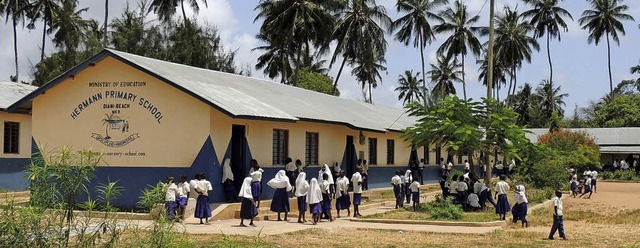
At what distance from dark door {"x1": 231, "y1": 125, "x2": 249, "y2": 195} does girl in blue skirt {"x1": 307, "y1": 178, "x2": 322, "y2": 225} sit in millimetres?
2656

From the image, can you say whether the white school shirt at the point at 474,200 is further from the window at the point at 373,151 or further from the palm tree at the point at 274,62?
the palm tree at the point at 274,62

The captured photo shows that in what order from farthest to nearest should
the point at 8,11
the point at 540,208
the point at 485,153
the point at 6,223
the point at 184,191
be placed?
the point at 8,11
the point at 540,208
the point at 485,153
the point at 184,191
the point at 6,223

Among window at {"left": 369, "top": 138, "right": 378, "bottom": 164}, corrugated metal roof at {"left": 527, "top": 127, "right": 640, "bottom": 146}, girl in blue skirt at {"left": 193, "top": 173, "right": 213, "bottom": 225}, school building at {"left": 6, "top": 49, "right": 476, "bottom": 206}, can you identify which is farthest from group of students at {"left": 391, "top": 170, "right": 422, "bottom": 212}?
corrugated metal roof at {"left": 527, "top": 127, "right": 640, "bottom": 146}

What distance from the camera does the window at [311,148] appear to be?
24.5m

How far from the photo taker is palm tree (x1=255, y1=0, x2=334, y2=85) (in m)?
42.8

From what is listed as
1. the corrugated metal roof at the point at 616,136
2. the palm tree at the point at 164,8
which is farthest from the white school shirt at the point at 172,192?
the corrugated metal roof at the point at 616,136

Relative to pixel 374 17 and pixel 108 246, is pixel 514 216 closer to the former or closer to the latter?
pixel 108 246

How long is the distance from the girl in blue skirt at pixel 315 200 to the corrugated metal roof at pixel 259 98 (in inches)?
94.2

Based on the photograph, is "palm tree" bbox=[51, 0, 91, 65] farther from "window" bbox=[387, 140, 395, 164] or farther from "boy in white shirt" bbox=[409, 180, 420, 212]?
"boy in white shirt" bbox=[409, 180, 420, 212]

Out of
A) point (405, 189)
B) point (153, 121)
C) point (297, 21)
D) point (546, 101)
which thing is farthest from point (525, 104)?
point (153, 121)

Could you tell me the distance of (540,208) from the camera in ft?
77.7

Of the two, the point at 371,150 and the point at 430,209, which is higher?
the point at 371,150

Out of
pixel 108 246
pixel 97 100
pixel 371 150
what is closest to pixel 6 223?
pixel 108 246

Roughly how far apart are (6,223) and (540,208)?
66.0ft
